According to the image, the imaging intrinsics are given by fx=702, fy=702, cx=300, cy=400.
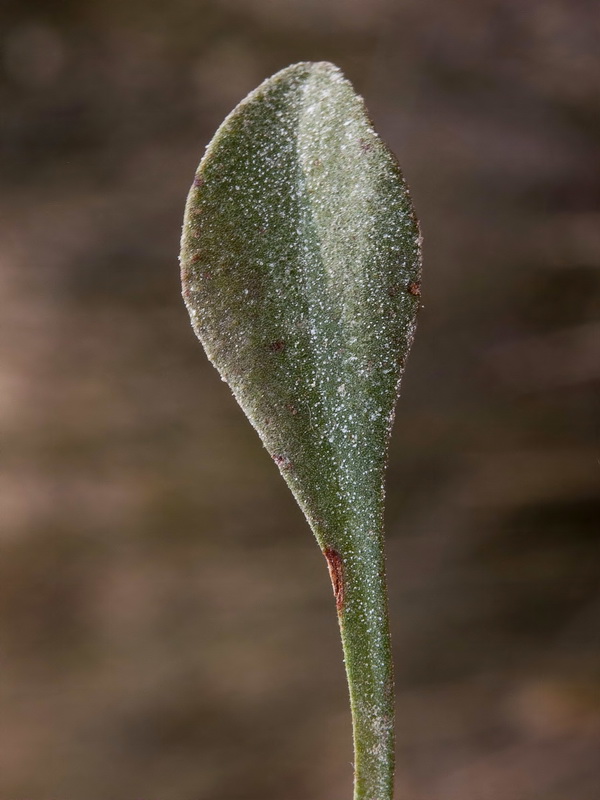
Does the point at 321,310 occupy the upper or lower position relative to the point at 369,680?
upper

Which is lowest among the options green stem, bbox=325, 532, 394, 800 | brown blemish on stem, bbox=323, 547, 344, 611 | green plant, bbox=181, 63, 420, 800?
green stem, bbox=325, 532, 394, 800

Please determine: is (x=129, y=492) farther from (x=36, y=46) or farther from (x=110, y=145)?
(x=36, y=46)

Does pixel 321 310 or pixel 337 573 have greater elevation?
pixel 321 310

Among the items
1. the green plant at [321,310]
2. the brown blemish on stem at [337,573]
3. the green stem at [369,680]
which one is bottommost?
the green stem at [369,680]

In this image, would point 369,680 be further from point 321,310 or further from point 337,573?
point 321,310

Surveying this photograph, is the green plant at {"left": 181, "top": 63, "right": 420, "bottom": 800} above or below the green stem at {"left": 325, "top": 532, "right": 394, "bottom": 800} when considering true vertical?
above

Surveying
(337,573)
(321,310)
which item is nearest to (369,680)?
(337,573)
